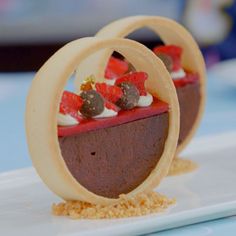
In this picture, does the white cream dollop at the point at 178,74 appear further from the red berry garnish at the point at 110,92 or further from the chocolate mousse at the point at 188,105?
the red berry garnish at the point at 110,92

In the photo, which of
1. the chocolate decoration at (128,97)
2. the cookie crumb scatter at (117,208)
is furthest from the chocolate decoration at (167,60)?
the cookie crumb scatter at (117,208)

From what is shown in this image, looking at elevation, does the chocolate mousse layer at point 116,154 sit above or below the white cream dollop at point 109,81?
below

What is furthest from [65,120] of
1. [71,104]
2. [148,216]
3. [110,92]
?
[148,216]

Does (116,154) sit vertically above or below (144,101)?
below

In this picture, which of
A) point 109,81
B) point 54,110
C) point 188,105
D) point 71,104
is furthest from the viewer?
point 188,105

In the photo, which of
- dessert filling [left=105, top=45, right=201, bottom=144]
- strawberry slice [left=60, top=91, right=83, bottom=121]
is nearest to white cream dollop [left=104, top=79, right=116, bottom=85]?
dessert filling [left=105, top=45, right=201, bottom=144]

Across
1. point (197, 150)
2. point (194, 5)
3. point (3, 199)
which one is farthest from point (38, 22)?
point (3, 199)

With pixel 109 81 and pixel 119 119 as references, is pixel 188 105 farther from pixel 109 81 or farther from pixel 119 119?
pixel 119 119
